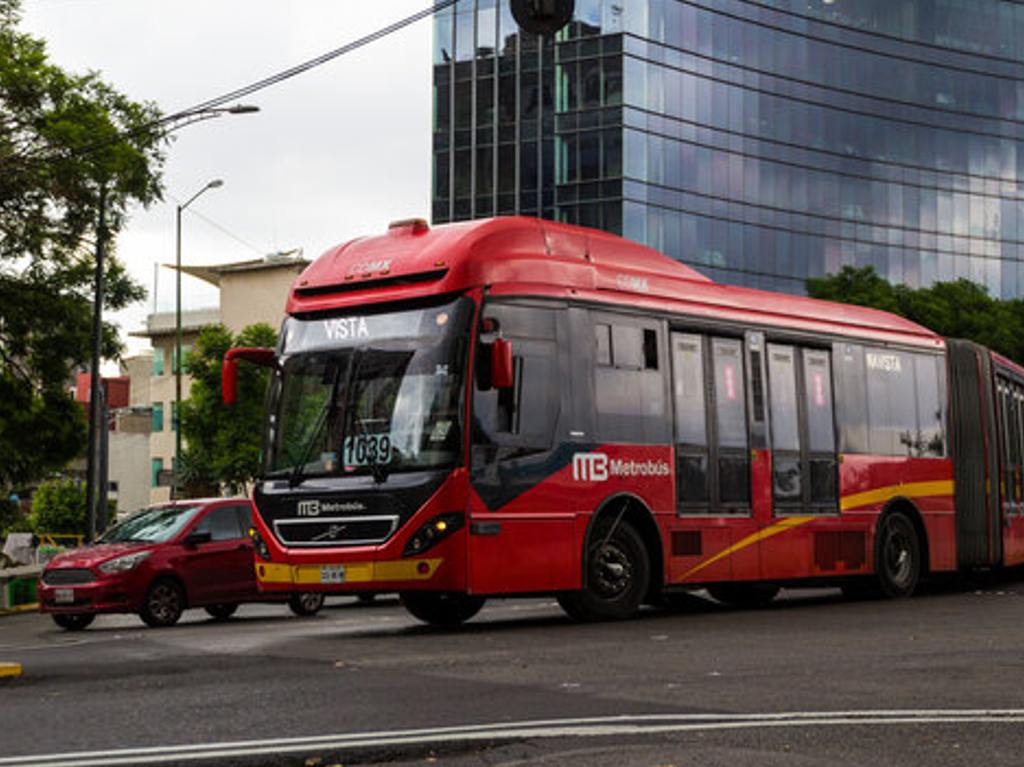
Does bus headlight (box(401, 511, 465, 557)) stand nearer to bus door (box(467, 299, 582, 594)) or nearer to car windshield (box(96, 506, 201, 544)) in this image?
bus door (box(467, 299, 582, 594))

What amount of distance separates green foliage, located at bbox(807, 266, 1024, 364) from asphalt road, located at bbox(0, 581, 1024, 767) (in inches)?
1954

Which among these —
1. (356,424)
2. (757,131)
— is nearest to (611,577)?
(356,424)

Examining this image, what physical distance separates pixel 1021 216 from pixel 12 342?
6864 cm

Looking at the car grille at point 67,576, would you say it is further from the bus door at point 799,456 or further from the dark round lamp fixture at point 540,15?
the dark round lamp fixture at point 540,15

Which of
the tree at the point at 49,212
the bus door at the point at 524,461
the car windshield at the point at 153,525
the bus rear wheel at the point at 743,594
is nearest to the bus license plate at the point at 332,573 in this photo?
the bus door at the point at 524,461

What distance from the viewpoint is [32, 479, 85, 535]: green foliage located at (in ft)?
251

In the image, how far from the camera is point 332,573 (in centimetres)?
1454

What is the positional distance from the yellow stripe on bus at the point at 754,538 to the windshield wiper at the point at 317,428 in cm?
398

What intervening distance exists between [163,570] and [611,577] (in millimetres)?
6715

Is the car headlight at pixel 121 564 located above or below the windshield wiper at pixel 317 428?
below

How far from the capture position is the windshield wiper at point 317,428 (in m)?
15.1

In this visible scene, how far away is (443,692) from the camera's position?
9.59 m

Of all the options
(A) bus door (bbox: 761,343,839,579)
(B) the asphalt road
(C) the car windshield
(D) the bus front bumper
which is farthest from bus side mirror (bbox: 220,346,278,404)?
(A) bus door (bbox: 761,343,839,579)

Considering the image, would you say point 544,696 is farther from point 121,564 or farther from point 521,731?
point 121,564
